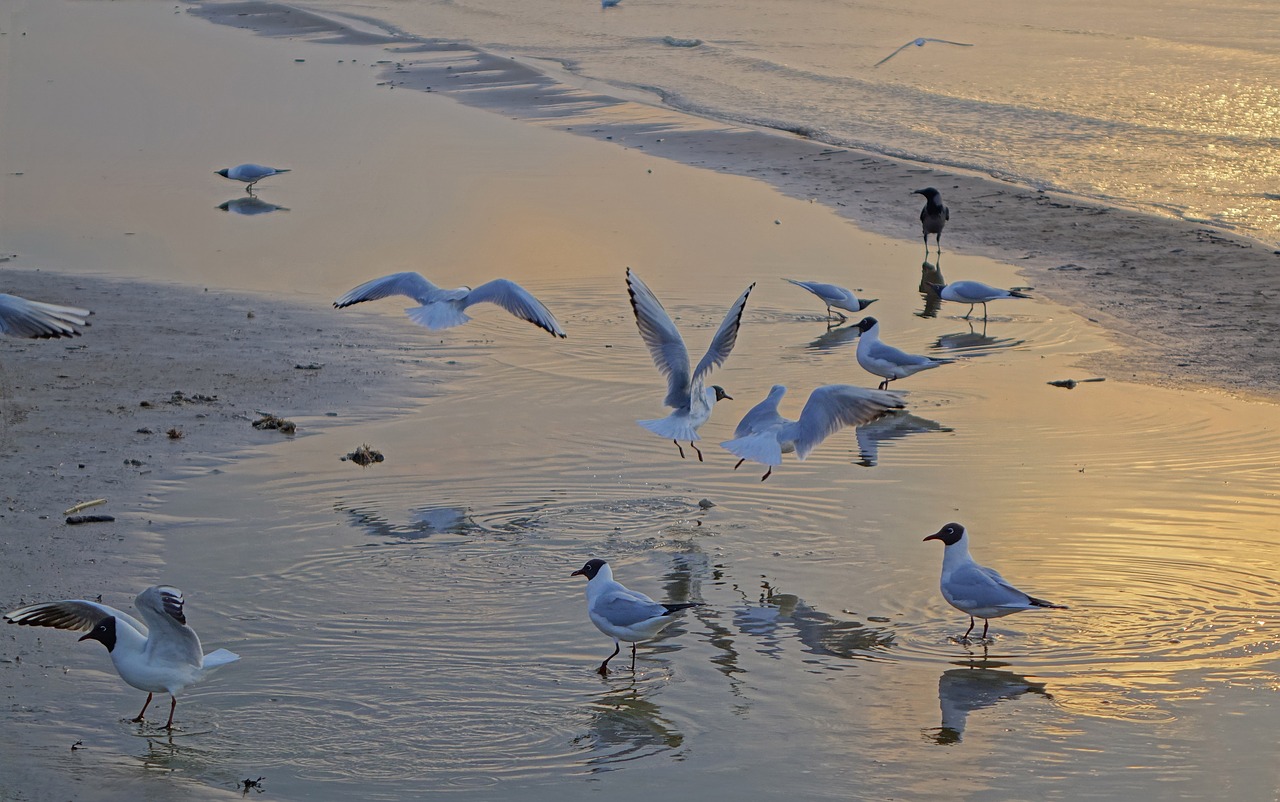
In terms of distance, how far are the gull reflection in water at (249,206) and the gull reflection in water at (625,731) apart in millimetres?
11316

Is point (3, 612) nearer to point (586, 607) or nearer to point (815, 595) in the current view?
point (586, 607)

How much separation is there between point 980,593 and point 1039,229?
9.99 metres

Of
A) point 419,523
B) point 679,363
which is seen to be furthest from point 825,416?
point 419,523

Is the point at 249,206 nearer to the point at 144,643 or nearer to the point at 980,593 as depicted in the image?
the point at 144,643

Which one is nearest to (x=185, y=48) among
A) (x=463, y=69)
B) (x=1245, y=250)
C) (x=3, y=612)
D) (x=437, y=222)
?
(x=463, y=69)

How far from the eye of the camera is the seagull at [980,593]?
677cm

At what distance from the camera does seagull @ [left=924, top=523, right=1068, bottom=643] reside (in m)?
6.77

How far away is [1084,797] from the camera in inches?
218

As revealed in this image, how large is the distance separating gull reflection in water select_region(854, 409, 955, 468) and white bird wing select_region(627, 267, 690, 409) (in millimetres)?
1317

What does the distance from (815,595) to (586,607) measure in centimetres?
113

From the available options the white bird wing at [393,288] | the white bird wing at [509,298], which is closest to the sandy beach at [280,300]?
the white bird wing at [393,288]

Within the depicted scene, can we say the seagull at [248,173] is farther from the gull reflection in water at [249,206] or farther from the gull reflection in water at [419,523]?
the gull reflection in water at [419,523]

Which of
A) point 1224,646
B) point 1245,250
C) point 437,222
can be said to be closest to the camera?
point 1224,646

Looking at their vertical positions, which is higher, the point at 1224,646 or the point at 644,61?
the point at 644,61
